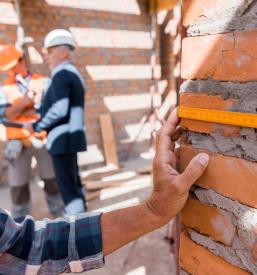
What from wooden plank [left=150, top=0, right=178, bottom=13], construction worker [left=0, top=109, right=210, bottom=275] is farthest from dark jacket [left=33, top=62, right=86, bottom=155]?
wooden plank [left=150, top=0, right=178, bottom=13]

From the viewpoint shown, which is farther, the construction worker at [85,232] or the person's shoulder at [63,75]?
the person's shoulder at [63,75]

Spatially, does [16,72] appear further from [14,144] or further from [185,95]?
[185,95]

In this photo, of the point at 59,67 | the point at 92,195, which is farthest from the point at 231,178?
the point at 92,195

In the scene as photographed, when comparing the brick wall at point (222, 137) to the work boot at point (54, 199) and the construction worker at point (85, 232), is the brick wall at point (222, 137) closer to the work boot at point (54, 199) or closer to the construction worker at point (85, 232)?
the construction worker at point (85, 232)

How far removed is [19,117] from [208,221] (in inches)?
112

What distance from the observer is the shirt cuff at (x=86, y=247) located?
1114 mm

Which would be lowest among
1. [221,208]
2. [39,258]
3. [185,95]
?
[39,258]

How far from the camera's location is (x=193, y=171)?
0.94 metres

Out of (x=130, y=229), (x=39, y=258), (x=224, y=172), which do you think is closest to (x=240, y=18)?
(x=224, y=172)

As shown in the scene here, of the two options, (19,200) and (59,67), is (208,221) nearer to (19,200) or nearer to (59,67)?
(59,67)

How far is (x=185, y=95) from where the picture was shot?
3.31 ft

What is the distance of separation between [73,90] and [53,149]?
1.92 ft

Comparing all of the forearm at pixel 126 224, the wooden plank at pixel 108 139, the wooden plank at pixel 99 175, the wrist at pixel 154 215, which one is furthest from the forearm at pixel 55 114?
the wooden plank at pixel 108 139

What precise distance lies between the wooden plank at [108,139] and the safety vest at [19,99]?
2232mm
